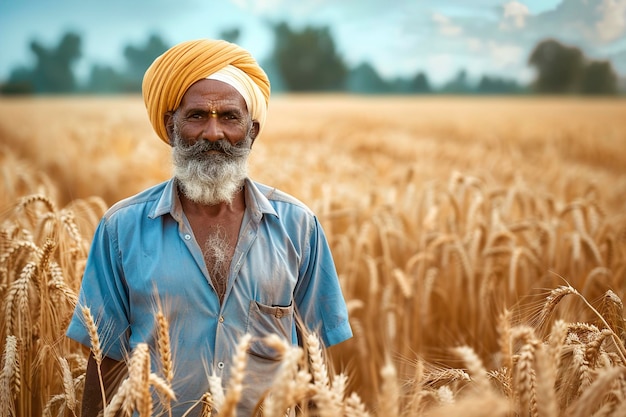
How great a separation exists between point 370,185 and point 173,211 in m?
3.63

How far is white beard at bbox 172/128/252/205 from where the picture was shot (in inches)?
68.1

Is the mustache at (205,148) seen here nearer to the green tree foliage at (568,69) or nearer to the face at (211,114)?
the face at (211,114)

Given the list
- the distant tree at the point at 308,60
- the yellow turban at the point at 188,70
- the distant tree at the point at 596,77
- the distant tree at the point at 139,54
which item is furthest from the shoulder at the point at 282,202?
the distant tree at the point at 308,60

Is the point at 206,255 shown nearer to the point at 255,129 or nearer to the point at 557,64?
the point at 255,129

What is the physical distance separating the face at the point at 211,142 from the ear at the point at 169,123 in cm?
8

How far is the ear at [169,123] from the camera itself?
192 cm

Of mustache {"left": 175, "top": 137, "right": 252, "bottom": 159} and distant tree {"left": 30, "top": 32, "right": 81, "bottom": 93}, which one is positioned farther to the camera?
distant tree {"left": 30, "top": 32, "right": 81, "bottom": 93}

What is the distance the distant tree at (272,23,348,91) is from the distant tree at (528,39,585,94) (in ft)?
126

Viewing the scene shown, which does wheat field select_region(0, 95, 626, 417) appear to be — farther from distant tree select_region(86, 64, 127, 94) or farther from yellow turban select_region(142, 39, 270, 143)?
distant tree select_region(86, 64, 127, 94)

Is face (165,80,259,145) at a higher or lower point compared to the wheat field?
higher

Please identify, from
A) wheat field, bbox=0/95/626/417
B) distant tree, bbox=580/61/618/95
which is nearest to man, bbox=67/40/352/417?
wheat field, bbox=0/95/626/417

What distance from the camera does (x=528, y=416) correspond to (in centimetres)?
125

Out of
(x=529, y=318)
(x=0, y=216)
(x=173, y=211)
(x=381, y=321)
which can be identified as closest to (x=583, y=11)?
(x=381, y=321)

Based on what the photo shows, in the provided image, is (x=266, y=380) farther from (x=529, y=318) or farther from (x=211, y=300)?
(x=529, y=318)
